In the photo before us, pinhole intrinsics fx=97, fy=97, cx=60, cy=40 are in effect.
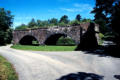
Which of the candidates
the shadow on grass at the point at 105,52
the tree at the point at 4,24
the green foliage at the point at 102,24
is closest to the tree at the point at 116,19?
the shadow on grass at the point at 105,52

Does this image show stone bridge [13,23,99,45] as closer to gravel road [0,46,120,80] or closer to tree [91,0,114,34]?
tree [91,0,114,34]

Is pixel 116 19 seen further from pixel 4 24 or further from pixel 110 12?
pixel 4 24

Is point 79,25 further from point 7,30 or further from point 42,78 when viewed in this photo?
point 7,30

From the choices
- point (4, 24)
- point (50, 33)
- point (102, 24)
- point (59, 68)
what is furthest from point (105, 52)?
point (102, 24)

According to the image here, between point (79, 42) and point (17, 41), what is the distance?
1613 cm

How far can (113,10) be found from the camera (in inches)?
461

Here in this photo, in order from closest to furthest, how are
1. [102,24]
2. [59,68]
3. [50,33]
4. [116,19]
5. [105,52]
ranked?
[59,68]
[116,19]
[105,52]
[50,33]
[102,24]

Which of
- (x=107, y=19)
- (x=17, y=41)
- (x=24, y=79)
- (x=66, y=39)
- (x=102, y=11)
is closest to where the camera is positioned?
(x=24, y=79)

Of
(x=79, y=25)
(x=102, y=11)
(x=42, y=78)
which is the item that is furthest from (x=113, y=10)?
(x=42, y=78)

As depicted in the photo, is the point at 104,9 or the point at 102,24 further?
the point at 102,24

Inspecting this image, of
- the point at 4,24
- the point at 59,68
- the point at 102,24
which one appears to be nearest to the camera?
the point at 59,68

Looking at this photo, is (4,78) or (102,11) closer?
(4,78)

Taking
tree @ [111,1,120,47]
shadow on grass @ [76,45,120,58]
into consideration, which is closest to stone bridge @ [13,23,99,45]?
shadow on grass @ [76,45,120,58]

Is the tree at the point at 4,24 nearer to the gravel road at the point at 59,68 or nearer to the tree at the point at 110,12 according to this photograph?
the gravel road at the point at 59,68
